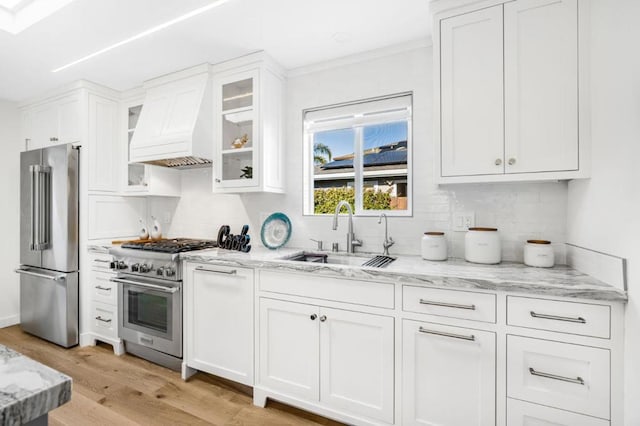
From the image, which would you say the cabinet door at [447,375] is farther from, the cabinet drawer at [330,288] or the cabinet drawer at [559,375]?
the cabinet drawer at [330,288]

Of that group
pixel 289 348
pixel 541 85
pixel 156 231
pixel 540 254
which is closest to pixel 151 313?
pixel 156 231

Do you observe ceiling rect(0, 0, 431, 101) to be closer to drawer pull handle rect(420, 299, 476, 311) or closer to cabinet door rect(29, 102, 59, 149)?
cabinet door rect(29, 102, 59, 149)

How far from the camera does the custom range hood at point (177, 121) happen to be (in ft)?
8.65

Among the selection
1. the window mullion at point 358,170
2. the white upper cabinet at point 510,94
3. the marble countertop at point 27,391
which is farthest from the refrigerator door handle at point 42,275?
the white upper cabinet at point 510,94

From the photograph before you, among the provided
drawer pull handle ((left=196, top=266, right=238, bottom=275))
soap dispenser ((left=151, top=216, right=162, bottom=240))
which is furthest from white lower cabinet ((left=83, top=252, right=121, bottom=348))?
drawer pull handle ((left=196, top=266, right=238, bottom=275))

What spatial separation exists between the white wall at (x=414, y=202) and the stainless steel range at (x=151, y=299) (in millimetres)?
559

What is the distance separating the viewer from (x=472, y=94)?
178 cm

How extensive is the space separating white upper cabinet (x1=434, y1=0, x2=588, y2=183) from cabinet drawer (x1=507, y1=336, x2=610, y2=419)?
84 centimetres

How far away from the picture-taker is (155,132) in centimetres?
282

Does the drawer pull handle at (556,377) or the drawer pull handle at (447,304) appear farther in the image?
the drawer pull handle at (447,304)

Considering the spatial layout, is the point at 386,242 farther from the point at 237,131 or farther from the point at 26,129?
the point at 26,129

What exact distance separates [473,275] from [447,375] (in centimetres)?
52

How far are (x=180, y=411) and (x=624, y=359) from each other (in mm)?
2372

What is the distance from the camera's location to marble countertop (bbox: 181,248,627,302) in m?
1.34
